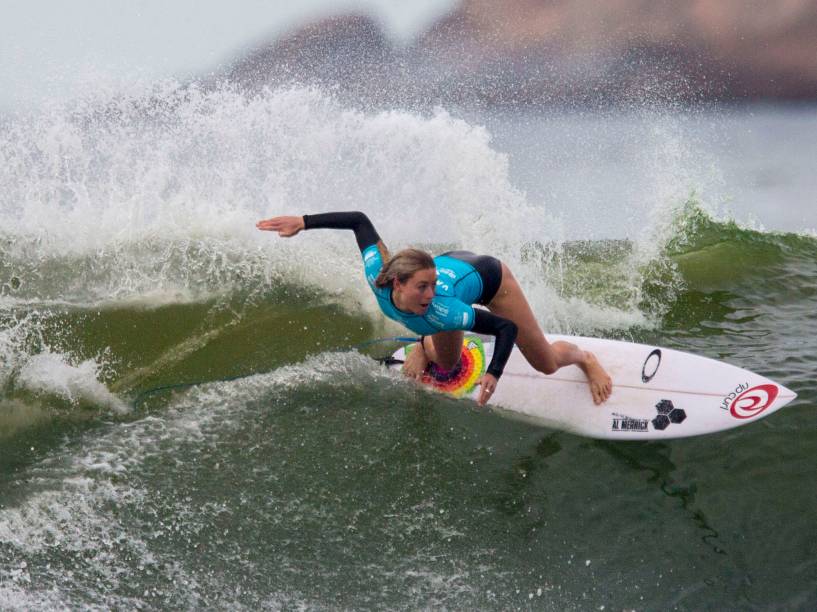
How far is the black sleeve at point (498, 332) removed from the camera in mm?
4320

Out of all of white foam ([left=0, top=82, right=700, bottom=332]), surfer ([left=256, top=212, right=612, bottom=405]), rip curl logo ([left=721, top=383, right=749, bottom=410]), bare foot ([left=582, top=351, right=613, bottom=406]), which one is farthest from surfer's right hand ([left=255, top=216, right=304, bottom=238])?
rip curl logo ([left=721, top=383, right=749, bottom=410])

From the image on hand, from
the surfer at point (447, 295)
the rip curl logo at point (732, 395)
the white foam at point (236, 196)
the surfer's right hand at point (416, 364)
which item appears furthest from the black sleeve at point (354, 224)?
the rip curl logo at point (732, 395)

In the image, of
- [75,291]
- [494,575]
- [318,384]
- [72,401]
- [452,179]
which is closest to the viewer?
[494,575]

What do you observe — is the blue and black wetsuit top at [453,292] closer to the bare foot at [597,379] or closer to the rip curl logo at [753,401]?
the bare foot at [597,379]

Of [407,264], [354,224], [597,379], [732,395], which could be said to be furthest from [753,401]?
[354,224]

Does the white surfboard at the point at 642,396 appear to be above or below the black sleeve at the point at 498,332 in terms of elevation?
below

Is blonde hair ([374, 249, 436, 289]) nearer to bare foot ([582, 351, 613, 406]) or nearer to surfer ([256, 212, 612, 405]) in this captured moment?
surfer ([256, 212, 612, 405])

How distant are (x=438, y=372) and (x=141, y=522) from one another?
233 centimetres

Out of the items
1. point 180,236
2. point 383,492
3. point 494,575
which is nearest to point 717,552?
point 494,575

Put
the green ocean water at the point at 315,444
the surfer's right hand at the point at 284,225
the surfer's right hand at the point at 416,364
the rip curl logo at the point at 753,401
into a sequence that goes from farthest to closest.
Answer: the surfer's right hand at the point at 416,364, the rip curl logo at the point at 753,401, the surfer's right hand at the point at 284,225, the green ocean water at the point at 315,444

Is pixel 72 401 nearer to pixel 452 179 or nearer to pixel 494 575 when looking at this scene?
pixel 494 575

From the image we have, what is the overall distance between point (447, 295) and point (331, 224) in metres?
0.84

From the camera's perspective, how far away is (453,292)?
14.6 ft

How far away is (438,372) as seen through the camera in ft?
18.5
